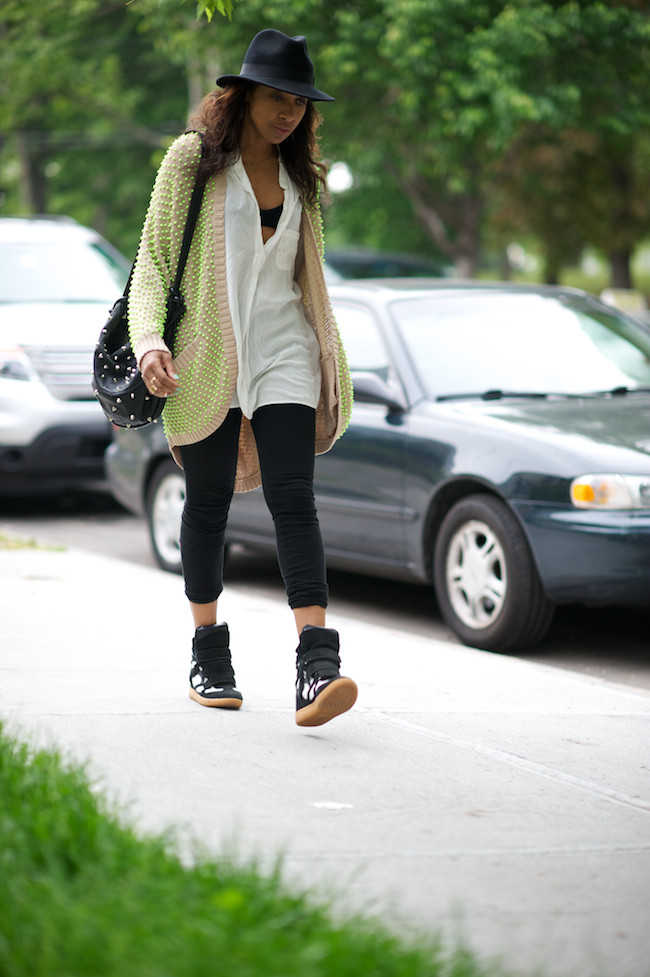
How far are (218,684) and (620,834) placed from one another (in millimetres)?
1371

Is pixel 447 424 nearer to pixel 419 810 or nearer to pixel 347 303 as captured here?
pixel 347 303

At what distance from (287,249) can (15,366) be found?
584 cm

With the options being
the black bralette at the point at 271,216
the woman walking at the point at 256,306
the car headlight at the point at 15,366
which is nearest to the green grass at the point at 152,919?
the woman walking at the point at 256,306

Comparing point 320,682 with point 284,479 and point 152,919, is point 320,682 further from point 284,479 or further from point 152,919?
point 152,919

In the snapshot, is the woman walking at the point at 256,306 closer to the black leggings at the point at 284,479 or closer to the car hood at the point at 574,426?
the black leggings at the point at 284,479

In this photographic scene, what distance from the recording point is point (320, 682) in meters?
3.77

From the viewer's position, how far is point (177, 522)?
7.46 meters

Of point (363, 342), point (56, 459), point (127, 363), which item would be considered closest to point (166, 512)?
point (363, 342)

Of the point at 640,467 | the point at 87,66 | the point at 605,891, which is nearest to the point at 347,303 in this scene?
the point at 640,467

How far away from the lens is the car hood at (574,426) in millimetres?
5645

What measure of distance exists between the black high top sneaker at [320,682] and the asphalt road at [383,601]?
1360 millimetres

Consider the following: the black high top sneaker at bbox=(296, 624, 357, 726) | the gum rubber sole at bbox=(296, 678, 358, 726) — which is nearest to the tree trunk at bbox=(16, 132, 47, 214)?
the black high top sneaker at bbox=(296, 624, 357, 726)

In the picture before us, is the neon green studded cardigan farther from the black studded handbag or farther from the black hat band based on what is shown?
the black hat band

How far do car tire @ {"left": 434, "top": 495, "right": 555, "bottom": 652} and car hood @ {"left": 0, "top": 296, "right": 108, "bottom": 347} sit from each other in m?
4.15
